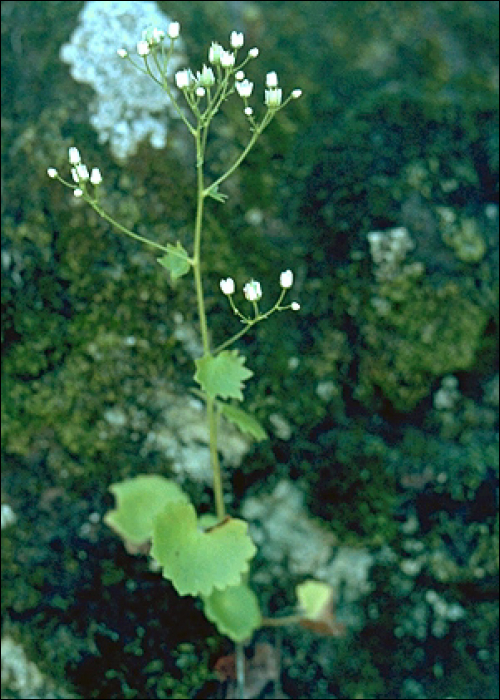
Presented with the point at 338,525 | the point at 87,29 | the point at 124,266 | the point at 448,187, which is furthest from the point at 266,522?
the point at 87,29

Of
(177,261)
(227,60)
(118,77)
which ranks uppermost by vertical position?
(118,77)

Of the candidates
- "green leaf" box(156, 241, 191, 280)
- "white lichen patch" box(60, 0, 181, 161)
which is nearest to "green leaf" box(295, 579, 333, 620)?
"green leaf" box(156, 241, 191, 280)

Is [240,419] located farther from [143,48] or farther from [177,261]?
[143,48]

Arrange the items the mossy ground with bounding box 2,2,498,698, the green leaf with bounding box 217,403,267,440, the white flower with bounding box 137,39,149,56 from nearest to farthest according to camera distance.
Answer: the white flower with bounding box 137,39,149,56 → the green leaf with bounding box 217,403,267,440 → the mossy ground with bounding box 2,2,498,698

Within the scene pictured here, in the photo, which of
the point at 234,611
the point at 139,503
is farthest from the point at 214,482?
the point at 234,611

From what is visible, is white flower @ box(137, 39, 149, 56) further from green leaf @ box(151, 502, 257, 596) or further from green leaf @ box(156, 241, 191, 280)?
green leaf @ box(151, 502, 257, 596)
